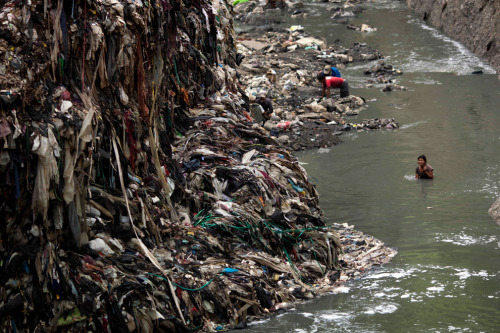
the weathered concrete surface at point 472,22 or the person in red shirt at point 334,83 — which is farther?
the weathered concrete surface at point 472,22

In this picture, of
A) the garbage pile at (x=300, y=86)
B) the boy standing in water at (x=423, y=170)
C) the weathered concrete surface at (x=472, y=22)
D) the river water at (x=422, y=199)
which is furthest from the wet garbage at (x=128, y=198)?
the weathered concrete surface at (x=472, y=22)

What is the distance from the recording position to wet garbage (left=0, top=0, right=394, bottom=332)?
5238 mm

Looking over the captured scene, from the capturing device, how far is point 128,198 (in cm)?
621

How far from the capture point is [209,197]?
7.31 m

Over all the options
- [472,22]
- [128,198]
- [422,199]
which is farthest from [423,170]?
[472,22]

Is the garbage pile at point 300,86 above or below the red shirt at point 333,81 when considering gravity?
below

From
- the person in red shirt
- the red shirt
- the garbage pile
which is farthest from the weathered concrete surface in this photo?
the red shirt

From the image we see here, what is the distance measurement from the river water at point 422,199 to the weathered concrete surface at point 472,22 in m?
0.48

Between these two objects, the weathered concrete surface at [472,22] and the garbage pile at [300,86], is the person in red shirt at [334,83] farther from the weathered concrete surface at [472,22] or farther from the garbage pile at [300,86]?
the weathered concrete surface at [472,22]

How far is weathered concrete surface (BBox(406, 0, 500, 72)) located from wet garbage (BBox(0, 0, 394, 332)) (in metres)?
13.0

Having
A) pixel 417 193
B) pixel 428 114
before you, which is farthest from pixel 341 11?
pixel 417 193

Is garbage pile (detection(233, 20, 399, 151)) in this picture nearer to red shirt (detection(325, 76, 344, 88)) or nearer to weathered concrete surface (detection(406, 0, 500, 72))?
red shirt (detection(325, 76, 344, 88))

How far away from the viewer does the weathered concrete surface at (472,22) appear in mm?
19406

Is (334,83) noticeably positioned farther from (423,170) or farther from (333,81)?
(423,170)
